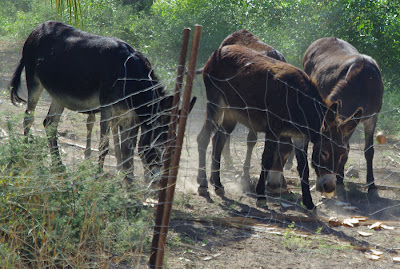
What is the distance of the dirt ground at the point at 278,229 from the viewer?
16.8ft

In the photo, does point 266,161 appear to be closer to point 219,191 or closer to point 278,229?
point 219,191

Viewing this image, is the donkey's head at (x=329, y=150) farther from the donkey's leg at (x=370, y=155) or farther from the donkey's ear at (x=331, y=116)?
the donkey's leg at (x=370, y=155)

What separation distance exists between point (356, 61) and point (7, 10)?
49.3 feet

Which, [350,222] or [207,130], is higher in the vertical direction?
[207,130]

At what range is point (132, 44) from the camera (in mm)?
13977

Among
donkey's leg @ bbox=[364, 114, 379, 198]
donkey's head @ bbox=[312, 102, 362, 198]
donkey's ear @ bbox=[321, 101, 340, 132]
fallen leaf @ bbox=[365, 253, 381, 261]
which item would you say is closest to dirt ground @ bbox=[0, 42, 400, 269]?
fallen leaf @ bbox=[365, 253, 381, 261]

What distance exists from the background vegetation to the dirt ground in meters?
0.44

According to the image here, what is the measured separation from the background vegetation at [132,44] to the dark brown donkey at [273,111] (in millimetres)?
775

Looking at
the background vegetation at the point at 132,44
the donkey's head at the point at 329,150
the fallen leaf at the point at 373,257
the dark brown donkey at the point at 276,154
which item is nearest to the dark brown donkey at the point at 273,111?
the donkey's head at the point at 329,150

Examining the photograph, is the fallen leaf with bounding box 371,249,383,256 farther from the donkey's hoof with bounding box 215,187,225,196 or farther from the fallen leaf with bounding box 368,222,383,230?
the donkey's hoof with bounding box 215,187,225,196

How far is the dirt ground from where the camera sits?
5125 mm

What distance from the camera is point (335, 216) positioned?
682cm

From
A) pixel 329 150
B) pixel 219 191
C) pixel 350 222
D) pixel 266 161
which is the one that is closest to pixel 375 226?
pixel 350 222

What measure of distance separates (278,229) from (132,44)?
9071mm
